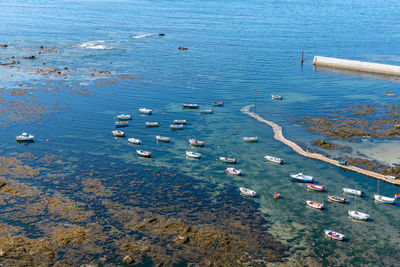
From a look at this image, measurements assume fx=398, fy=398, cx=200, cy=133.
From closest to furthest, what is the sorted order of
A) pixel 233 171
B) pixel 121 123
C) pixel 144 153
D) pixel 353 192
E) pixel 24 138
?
pixel 353 192 → pixel 233 171 → pixel 144 153 → pixel 24 138 → pixel 121 123

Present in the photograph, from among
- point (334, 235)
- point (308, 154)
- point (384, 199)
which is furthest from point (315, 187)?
point (334, 235)

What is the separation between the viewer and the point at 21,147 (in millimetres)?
94250

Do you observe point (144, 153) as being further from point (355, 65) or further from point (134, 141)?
point (355, 65)

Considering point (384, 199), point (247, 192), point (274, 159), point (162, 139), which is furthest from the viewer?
point (162, 139)

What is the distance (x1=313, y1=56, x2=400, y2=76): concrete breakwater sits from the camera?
161 m

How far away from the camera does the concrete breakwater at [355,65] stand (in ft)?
528

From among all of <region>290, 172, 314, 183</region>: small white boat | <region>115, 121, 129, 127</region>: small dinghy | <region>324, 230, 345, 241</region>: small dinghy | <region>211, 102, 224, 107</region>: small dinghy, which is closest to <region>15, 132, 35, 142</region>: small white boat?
<region>115, 121, 129, 127</region>: small dinghy

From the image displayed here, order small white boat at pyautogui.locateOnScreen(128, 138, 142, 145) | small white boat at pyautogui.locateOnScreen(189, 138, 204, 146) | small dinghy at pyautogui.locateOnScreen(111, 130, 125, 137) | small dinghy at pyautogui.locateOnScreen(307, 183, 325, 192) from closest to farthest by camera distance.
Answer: small dinghy at pyautogui.locateOnScreen(307, 183, 325, 192) < small white boat at pyautogui.locateOnScreen(189, 138, 204, 146) < small white boat at pyautogui.locateOnScreen(128, 138, 142, 145) < small dinghy at pyautogui.locateOnScreen(111, 130, 125, 137)

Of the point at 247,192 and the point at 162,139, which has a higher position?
the point at 162,139

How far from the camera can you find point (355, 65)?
16862 cm

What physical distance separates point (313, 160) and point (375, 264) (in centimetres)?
3368

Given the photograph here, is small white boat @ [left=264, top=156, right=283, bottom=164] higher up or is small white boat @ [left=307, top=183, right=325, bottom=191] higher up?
small white boat @ [left=264, top=156, right=283, bottom=164]

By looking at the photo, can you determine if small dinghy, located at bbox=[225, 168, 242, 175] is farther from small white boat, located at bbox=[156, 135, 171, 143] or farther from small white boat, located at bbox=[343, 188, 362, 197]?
small white boat, located at bbox=[343, 188, 362, 197]

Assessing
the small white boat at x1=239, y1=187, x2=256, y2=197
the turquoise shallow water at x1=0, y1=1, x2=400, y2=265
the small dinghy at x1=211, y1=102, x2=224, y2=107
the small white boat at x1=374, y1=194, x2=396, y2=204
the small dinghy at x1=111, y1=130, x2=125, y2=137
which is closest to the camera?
the turquoise shallow water at x1=0, y1=1, x2=400, y2=265
